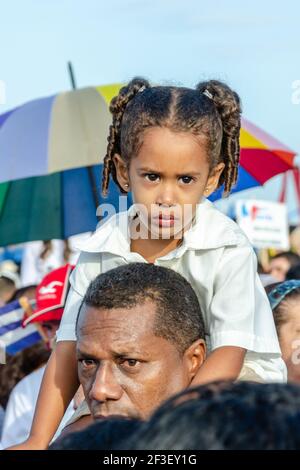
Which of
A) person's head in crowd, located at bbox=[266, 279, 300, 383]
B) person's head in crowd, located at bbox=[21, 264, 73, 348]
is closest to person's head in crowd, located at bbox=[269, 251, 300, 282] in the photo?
person's head in crowd, located at bbox=[21, 264, 73, 348]

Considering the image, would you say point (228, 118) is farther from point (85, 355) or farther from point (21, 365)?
point (21, 365)

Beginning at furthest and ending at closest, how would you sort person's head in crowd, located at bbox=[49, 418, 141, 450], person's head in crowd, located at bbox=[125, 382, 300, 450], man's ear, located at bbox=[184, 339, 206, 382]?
man's ear, located at bbox=[184, 339, 206, 382]
person's head in crowd, located at bbox=[49, 418, 141, 450]
person's head in crowd, located at bbox=[125, 382, 300, 450]

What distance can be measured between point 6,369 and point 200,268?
452cm

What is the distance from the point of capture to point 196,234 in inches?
130

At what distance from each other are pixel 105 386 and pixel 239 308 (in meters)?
0.51

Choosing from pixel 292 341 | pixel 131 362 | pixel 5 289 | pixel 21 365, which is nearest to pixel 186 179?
pixel 131 362

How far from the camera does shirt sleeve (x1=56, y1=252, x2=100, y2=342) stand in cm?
344

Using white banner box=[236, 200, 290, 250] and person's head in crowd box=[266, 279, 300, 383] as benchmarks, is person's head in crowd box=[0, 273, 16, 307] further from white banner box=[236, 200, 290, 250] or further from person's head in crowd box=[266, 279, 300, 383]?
person's head in crowd box=[266, 279, 300, 383]

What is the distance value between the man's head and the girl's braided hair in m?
0.45

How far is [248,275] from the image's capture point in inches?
128

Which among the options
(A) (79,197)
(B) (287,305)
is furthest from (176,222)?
(A) (79,197)

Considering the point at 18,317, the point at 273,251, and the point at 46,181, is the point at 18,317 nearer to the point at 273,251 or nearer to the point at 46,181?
the point at 46,181

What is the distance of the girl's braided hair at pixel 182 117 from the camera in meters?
3.35

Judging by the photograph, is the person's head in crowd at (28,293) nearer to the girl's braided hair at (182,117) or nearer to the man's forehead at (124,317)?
the girl's braided hair at (182,117)
